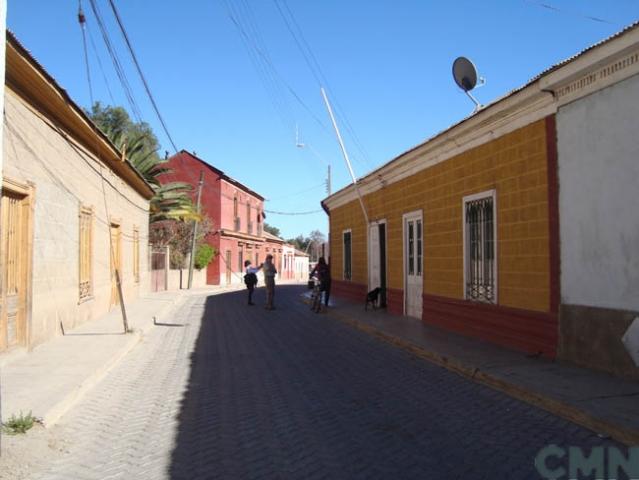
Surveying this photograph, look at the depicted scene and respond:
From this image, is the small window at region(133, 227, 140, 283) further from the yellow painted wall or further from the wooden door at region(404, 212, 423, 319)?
the wooden door at region(404, 212, 423, 319)

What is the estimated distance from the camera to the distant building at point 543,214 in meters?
6.56

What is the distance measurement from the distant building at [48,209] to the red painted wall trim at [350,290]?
7.19m

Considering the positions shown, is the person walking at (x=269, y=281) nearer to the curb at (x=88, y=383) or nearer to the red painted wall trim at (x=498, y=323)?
the curb at (x=88, y=383)

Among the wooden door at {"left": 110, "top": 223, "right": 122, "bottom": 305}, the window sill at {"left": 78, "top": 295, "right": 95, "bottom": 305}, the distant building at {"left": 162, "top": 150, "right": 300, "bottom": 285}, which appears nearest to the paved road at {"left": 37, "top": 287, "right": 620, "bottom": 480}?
the window sill at {"left": 78, "top": 295, "right": 95, "bottom": 305}

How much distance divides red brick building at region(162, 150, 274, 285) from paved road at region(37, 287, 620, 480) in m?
29.4

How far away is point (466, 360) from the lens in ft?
26.0

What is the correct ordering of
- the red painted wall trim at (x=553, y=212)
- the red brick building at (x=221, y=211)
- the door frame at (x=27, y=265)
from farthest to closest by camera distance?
the red brick building at (x=221, y=211) → the door frame at (x=27, y=265) → the red painted wall trim at (x=553, y=212)

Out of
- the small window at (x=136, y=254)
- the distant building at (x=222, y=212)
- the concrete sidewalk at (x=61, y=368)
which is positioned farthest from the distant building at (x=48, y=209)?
the distant building at (x=222, y=212)

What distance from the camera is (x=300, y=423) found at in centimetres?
536

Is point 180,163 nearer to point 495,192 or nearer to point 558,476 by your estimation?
point 495,192

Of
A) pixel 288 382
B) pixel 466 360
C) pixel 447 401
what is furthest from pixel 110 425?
pixel 466 360

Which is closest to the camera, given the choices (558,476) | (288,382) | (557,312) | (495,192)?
(558,476)

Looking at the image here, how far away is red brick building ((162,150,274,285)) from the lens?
1511 inches

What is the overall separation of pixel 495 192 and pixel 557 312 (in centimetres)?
233
